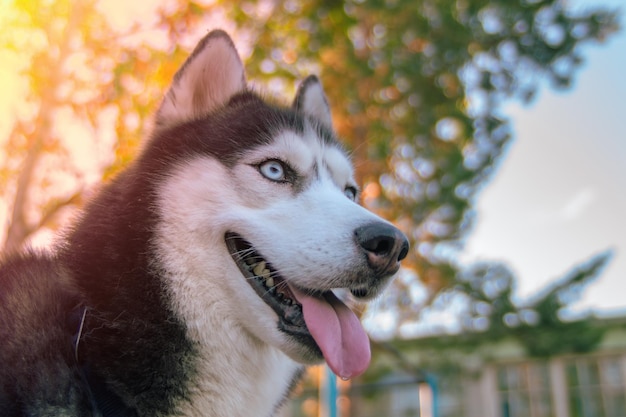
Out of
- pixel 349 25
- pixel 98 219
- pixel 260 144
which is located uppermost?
pixel 349 25

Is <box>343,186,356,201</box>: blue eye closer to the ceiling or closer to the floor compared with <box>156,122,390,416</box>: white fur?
closer to the ceiling

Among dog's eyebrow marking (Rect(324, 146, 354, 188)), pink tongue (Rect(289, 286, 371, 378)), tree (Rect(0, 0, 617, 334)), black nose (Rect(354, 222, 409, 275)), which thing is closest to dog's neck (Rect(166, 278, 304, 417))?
pink tongue (Rect(289, 286, 371, 378))

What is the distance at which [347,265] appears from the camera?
87.1 inches

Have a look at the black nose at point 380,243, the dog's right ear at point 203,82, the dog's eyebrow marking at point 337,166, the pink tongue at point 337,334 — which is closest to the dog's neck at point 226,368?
the pink tongue at point 337,334

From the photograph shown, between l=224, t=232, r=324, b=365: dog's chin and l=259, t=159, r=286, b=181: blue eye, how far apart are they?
0.33m

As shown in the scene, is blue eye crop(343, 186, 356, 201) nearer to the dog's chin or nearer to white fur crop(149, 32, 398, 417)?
white fur crop(149, 32, 398, 417)

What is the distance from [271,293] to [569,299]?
65.5 feet

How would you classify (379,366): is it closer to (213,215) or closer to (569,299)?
(569,299)

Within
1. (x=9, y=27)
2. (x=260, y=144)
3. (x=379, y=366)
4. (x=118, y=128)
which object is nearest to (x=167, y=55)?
(x=118, y=128)

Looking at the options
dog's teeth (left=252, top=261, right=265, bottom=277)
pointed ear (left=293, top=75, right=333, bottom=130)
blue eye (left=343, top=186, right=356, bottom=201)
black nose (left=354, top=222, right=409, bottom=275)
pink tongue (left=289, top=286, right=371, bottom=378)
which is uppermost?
pointed ear (left=293, top=75, right=333, bottom=130)

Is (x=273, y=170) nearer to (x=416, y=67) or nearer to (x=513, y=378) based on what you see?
(x=416, y=67)

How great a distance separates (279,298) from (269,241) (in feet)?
0.76

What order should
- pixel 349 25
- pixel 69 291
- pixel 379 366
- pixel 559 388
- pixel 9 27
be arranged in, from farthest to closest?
pixel 559 388, pixel 379 366, pixel 349 25, pixel 9 27, pixel 69 291

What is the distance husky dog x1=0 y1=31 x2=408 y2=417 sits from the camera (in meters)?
2.01
